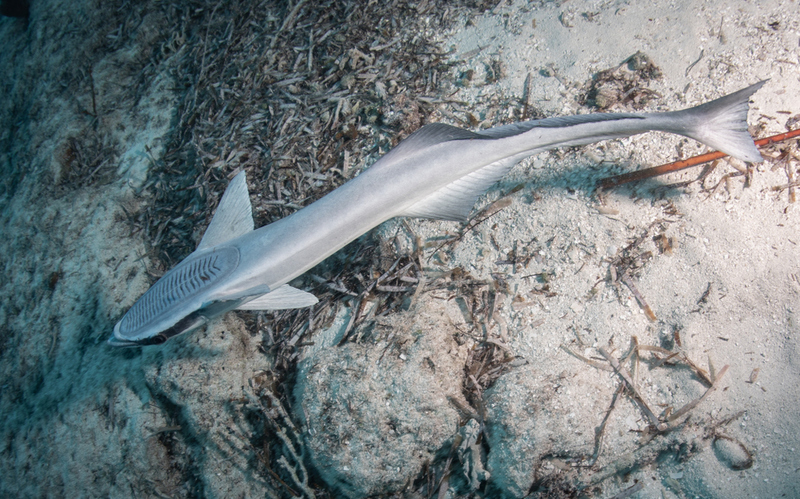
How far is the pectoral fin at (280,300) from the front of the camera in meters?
2.47

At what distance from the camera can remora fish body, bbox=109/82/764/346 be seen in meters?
2.20

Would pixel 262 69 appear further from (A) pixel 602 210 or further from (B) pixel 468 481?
(B) pixel 468 481

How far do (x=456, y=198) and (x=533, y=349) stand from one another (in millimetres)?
1180

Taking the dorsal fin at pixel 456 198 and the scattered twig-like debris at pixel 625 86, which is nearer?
the dorsal fin at pixel 456 198

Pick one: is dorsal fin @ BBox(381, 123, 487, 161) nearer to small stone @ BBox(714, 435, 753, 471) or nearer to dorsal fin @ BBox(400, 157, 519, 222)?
dorsal fin @ BBox(400, 157, 519, 222)

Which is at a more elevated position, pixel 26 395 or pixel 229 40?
pixel 229 40

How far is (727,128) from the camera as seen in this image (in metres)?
2.20

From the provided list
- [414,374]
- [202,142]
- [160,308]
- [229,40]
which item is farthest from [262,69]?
[414,374]

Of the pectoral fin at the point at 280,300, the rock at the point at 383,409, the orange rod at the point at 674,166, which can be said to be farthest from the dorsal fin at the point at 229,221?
the orange rod at the point at 674,166

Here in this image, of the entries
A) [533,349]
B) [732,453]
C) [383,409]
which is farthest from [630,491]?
[383,409]

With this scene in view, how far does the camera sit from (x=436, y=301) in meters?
2.72

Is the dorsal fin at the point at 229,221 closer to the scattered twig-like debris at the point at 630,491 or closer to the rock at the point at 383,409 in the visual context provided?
the rock at the point at 383,409

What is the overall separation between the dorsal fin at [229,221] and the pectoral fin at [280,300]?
52 centimetres

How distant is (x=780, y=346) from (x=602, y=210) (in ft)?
4.28
